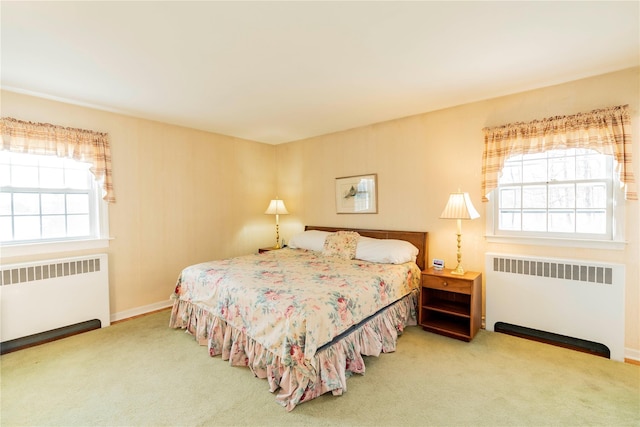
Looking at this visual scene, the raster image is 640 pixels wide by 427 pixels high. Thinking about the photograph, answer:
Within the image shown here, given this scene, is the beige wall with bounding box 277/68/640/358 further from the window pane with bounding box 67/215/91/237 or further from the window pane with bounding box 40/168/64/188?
the window pane with bounding box 40/168/64/188

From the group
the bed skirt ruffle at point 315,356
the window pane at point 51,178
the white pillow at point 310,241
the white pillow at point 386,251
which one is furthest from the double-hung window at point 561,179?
the window pane at point 51,178

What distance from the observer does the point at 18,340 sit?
265 centimetres

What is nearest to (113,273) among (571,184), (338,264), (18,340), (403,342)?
(18,340)

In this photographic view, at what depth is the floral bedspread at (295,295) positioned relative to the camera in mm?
1854

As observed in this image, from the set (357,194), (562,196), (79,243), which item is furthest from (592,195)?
A: (79,243)

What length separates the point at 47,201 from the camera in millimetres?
2922

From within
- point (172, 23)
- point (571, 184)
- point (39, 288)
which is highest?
point (172, 23)

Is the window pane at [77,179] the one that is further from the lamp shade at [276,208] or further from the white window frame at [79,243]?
the lamp shade at [276,208]

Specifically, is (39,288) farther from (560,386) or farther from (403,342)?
(560,386)

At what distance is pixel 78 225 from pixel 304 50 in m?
3.04

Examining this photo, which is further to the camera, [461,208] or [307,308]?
[461,208]

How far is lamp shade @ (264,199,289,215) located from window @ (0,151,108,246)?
2.14 metres

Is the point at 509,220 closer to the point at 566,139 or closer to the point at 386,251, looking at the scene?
the point at 566,139

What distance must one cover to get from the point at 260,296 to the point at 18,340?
8.12 ft
